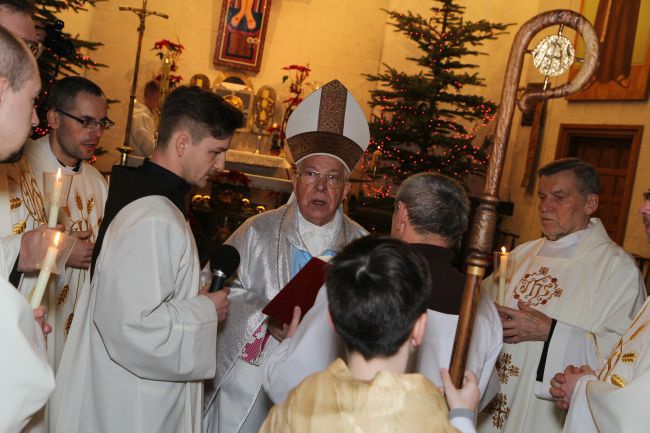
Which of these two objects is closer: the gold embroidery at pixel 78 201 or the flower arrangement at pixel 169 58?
the gold embroidery at pixel 78 201

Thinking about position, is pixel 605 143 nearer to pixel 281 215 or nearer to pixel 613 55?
pixel 613 55

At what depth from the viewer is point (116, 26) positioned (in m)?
12.0

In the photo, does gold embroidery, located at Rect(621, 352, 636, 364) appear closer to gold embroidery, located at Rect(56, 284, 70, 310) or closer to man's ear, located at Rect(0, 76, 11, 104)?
man's ear, located at Rect(0, 76, 11, 104)

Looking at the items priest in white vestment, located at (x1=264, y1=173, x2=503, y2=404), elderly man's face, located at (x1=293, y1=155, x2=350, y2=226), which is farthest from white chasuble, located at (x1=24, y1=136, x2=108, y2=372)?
priest in white vestment, located at (x1=264, y1=173, x2=503, y2=404)

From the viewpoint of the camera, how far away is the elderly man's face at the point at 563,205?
4141mm

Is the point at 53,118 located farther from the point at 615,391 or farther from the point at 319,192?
the point at 615,391

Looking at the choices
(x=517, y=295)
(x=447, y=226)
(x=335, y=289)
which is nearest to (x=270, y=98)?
(x=517, y=295)

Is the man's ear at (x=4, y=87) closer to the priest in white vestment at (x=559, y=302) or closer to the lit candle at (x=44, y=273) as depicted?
the lit candle at (x=44, y=273)

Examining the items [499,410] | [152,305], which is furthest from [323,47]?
[152,305]

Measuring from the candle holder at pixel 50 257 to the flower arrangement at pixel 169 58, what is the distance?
28.7 feet

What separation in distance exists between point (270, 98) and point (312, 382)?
1050 cm

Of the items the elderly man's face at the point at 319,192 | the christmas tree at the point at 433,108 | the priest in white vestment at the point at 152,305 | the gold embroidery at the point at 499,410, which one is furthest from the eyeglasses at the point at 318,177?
the christmas tree at the point at 433,108

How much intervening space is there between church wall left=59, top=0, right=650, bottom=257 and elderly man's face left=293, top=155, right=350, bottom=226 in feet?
27.4

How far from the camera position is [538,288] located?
4.25m
